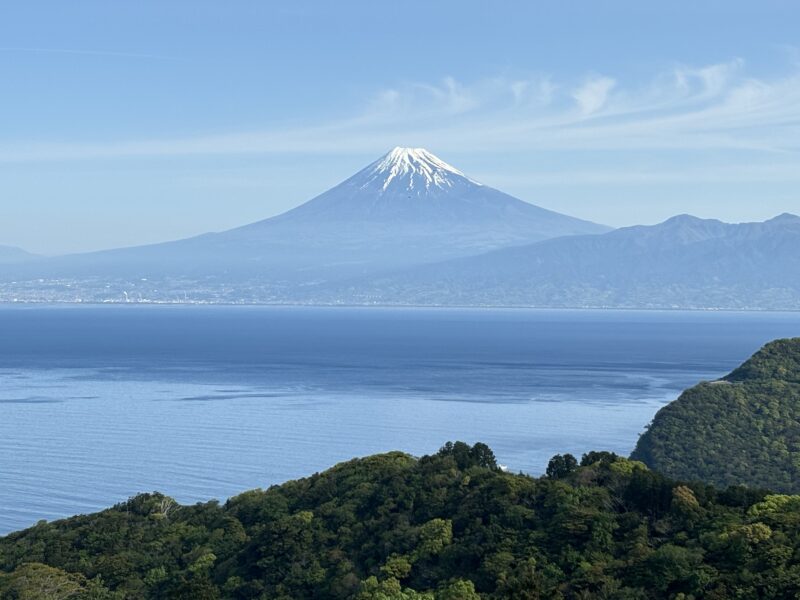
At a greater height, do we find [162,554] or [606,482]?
[606,482]

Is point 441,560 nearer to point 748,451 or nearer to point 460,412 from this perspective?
point 748,451

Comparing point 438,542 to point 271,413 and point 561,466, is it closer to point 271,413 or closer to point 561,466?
point 561,466

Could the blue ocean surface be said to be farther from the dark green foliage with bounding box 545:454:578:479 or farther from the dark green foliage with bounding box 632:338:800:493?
the dark green foliage with bounding box 545:454:578:479

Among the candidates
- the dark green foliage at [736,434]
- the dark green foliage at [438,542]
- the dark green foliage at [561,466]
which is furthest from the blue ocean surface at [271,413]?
the dark green foliage at [561,466]

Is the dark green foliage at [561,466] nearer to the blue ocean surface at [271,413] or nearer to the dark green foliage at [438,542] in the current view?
the dark green foliage at [438,542]

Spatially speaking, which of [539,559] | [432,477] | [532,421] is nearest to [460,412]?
[532,421]
